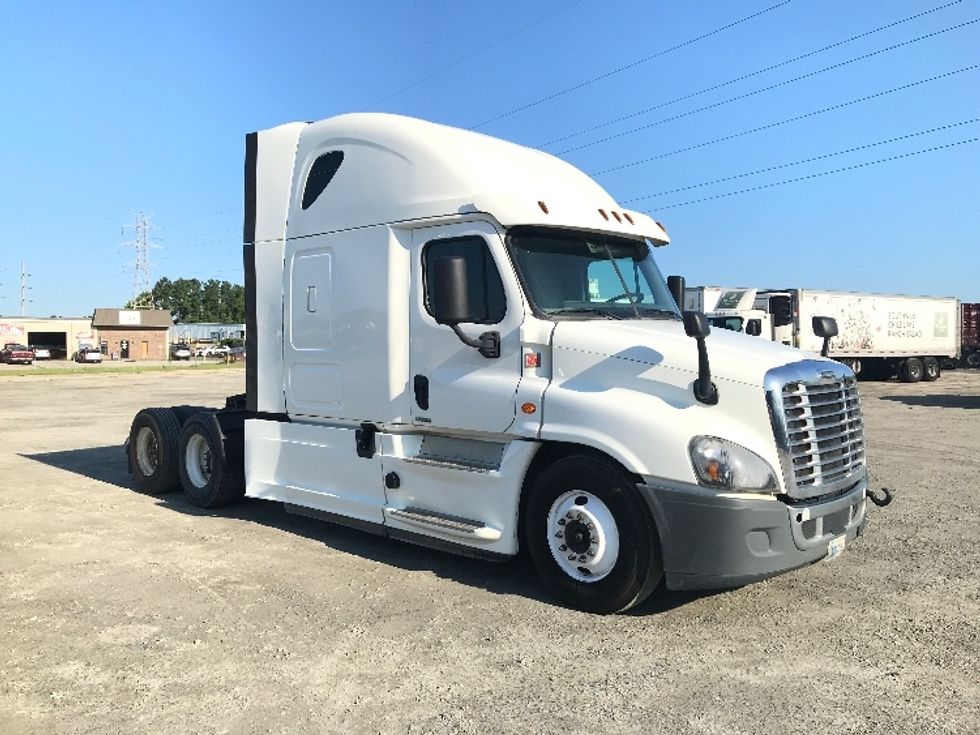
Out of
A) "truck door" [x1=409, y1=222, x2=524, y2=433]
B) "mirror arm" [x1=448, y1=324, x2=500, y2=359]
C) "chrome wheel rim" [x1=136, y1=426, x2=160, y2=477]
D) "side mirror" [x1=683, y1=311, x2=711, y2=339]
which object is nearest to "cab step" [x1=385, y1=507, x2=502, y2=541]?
"truck door" [x1=409, y1=222, x2=524, y2=433]

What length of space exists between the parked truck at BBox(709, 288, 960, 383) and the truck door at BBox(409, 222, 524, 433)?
769 inches

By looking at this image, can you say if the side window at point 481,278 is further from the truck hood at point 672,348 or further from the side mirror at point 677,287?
the side mirror at point 677,287

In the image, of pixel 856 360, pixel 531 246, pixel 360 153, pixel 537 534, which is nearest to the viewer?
pixel 537 534

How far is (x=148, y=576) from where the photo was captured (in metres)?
5.75

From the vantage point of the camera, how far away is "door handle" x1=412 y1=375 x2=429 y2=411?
5.92 meters

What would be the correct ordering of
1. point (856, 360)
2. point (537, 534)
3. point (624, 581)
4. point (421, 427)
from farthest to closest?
point (856, 360), point (421, 427), point (537, 534), point (624, 581)

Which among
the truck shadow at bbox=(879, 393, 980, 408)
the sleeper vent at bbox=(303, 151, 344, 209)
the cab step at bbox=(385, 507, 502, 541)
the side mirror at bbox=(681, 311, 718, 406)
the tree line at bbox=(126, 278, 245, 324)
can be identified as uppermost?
the tree line at bbox=(126, 278, 245, 324)

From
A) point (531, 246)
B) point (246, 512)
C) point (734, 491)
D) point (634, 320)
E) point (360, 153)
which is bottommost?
point (246, 512)

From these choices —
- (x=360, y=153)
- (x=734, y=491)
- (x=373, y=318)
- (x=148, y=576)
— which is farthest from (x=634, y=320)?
(x=148, y=576)

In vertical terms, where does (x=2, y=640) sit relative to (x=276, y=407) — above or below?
below

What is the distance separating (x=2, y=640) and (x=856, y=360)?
31990 mm

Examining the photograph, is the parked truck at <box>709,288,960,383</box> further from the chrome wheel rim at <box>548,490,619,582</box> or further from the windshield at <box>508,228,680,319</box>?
the chrome wheel rim at <box>548,490,619,582</box>

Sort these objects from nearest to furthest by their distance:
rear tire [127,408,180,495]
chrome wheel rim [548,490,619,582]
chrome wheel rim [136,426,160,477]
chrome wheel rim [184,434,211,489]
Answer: chrome wheel rim [548,490,619,582]
chrome wheel rim [184,434,211,489]
rear tire [127,408,180,495]
chrome wheel rim [136,426,160,477]

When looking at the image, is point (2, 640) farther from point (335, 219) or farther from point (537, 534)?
point (335, 219)
